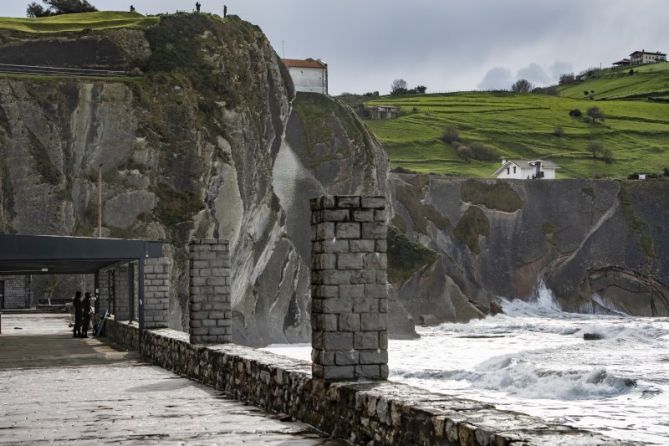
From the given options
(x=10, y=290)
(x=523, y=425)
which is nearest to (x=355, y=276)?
(x=523, y=425)

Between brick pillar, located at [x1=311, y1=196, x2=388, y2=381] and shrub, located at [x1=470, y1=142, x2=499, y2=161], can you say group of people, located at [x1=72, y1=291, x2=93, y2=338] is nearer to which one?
brick pillar, located at [x1=311, y1=196, x2=388, y2=381]

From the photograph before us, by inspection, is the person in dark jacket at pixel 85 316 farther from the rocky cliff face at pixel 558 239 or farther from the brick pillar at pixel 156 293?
the rocky cliff face at pixel 558 239

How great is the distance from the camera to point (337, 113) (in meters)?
85.6

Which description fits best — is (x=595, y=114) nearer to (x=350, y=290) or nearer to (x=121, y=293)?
(x=121, y=293)

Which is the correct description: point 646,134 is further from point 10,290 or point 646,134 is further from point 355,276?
point 355,276

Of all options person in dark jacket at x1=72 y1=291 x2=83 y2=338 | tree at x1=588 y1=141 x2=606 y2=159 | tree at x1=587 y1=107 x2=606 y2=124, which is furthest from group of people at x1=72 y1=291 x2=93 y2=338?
tree at x1=587 y1=107 x2=606 y2=124

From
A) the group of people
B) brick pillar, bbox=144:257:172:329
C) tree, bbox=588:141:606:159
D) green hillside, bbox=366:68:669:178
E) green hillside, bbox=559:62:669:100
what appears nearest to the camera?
brick pillar, bbox=144:257:172:329

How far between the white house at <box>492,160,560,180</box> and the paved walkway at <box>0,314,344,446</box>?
10156cm

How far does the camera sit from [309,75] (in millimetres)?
109188

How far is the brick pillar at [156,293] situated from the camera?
95.8 feet

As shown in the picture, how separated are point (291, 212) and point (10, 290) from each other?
67.5 feet

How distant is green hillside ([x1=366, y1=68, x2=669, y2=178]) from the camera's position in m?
133

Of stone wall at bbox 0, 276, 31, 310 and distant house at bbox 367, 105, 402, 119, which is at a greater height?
distant house at bbox 367, 105, 402, 119

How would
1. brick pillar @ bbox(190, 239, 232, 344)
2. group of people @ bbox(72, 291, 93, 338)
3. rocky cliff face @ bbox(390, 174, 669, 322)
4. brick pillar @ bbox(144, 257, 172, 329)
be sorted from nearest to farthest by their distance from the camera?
1. brick pillar @ bbox(190, 239, 232, 344)
2. brick pillar @ bbox(144, 257, 172, 329)
3. group of people @ bbox(72, 291, 93, 338)
4. rocky cliff face @ bbox(390, 174, 669, 322)
